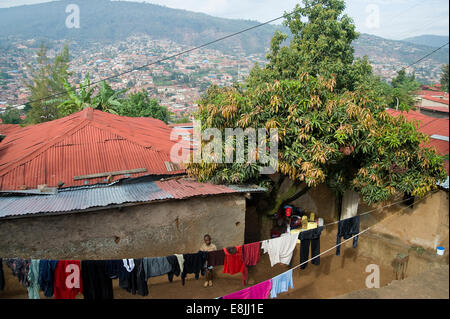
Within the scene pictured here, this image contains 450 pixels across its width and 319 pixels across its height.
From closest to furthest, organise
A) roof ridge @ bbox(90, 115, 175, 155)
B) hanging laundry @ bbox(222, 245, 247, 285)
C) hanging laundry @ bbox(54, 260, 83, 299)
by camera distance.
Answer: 1. hanging laundry @ bbox(54, 260, 83, 299)
2. hanging laundry @ bbox(222, 245, 247, 285)
3. roof ridge @ bbox(90, 115, 175, 155)

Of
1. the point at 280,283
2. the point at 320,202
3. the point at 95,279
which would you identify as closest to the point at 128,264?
the point at 95,279

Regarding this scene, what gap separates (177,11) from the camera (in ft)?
620

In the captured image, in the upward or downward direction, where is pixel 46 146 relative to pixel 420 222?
upward

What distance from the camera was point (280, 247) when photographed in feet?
23.3

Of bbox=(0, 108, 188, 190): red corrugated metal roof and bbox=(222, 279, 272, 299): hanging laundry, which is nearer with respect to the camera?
bbox=(222, 279, 272, 299): hanging laundry

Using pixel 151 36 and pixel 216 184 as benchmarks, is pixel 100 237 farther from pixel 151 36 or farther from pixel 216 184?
pixel 151 36

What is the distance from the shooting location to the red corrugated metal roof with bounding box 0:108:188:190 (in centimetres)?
786

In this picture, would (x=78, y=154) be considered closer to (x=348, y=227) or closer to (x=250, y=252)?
(x=250, y=252)

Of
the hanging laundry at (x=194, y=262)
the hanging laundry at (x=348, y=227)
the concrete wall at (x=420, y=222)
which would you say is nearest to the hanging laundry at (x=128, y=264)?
the hanging laundry at (x=194, y=262)

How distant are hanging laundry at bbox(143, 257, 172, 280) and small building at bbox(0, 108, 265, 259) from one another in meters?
1.38

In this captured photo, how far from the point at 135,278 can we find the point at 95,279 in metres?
0.73

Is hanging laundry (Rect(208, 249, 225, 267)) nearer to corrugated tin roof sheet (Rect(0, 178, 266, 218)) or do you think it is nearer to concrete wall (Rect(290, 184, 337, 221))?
corrugated tin roof sheet (Rect(0, 178, 266, 218))

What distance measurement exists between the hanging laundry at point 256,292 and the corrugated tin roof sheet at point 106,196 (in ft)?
7.75

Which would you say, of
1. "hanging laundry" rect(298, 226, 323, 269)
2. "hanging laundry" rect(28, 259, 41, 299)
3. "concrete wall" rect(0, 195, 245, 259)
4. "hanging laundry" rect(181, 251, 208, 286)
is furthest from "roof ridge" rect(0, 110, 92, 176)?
"hanging laundry" rect(298, 226, 323, 269)
